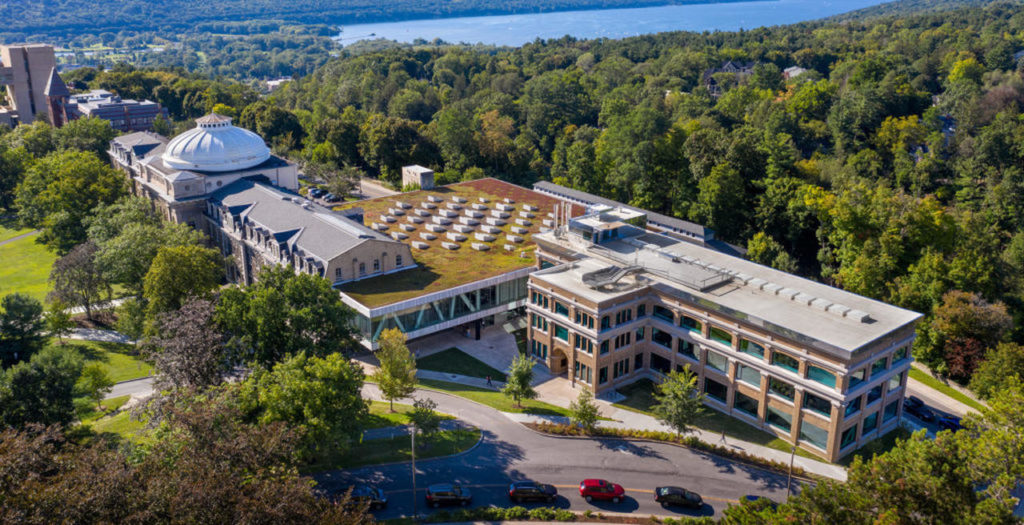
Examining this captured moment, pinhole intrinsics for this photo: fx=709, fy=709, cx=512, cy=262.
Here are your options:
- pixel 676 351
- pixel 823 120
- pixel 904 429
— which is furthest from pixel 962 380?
pixel 823 120

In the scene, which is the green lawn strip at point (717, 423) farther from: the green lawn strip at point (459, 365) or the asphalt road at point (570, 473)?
the green lawn strip at point (459, 365)

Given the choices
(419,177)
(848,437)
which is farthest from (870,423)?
(419,177)

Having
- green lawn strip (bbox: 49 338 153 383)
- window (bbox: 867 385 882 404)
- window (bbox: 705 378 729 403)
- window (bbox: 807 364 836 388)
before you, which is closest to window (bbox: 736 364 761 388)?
window (bbox: 705 378 729 403)

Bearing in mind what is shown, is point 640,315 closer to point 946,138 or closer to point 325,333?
point 325,333

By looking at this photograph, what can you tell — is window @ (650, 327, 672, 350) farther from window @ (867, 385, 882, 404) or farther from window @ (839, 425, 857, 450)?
window @ (867, 385, 882, 404)

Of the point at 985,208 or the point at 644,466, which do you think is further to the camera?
the point at 985,208

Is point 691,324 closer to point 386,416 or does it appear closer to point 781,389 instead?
point 781,389
